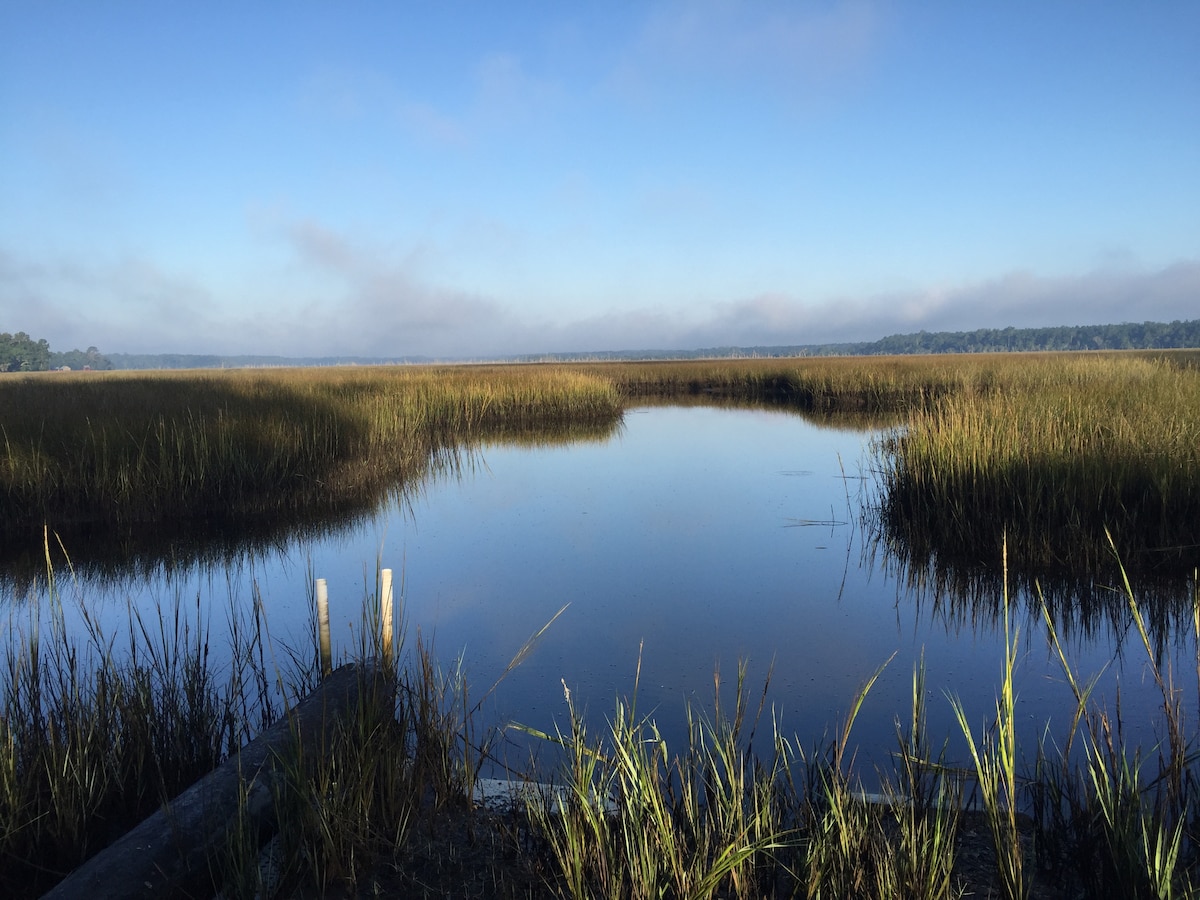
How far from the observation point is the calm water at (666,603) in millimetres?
3232

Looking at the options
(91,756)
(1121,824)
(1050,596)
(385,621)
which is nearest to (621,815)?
(1121,824)

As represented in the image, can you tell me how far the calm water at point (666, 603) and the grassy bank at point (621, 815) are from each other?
0.54 metres

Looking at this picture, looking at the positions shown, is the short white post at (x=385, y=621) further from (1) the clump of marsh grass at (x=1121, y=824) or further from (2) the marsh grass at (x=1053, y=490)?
(2) the marsh grass at (x=1053, y=490)

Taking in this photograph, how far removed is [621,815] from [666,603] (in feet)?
8.74

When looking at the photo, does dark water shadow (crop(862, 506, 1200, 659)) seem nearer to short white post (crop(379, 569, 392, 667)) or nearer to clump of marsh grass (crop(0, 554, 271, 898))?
short white post (crop(379, 569, 392, 667))

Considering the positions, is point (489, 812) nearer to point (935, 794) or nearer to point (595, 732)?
point (595, 732)

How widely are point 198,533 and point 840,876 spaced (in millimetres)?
6029

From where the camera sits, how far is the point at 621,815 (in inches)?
77.8

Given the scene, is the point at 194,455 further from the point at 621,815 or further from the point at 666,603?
the point at 621,815

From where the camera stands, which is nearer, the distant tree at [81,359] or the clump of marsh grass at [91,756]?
the clump of marsh grass at [91,756]

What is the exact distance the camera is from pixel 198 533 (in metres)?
6.27

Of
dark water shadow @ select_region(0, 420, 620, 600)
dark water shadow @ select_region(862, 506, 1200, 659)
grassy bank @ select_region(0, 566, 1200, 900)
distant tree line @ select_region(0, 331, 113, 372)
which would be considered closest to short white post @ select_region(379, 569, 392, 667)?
grassy bank @ select_region(0, 566, 1200, 900)

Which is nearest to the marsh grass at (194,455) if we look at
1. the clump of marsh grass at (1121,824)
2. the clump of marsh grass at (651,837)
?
the clump of marsh grass at (651,837)

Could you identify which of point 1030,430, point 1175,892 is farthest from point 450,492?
point 1175,892
